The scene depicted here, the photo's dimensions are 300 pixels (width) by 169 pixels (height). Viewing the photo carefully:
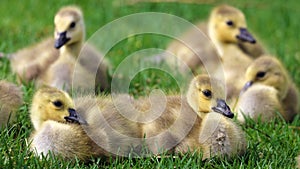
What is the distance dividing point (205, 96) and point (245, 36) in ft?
5.36

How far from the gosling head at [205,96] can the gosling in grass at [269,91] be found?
68cm

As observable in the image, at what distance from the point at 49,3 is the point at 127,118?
3147 millimetres

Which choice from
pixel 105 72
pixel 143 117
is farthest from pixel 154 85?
pixel 143 117

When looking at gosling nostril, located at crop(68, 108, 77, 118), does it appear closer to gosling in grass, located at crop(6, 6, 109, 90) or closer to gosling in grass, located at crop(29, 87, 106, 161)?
gosling in grass, located at crop(29, 87, 106, 161)

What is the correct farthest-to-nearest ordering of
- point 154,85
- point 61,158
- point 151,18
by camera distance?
point 151,18 < point 154,85 < point 61,158

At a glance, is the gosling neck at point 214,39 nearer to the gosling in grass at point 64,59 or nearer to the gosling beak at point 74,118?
the gosling in grass at point 64,59

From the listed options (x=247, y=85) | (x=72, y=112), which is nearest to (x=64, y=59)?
(x=247, y=85)

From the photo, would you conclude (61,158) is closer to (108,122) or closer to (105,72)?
(108,122)

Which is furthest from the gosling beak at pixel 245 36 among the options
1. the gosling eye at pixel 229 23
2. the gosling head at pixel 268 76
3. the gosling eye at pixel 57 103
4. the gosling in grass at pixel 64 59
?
the gosling eye at pixel 57 103

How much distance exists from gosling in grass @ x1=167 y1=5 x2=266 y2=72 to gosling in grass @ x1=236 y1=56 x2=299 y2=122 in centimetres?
56

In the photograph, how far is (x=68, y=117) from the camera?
3.17 m

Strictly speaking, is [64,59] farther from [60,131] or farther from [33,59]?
[60,131]

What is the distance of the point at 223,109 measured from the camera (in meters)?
3.24

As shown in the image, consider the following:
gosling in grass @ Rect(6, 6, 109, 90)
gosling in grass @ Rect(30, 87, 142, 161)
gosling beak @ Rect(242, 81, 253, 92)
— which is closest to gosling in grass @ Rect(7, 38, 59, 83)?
gosling in grass @ Rect(6, 6, 109, 90)
